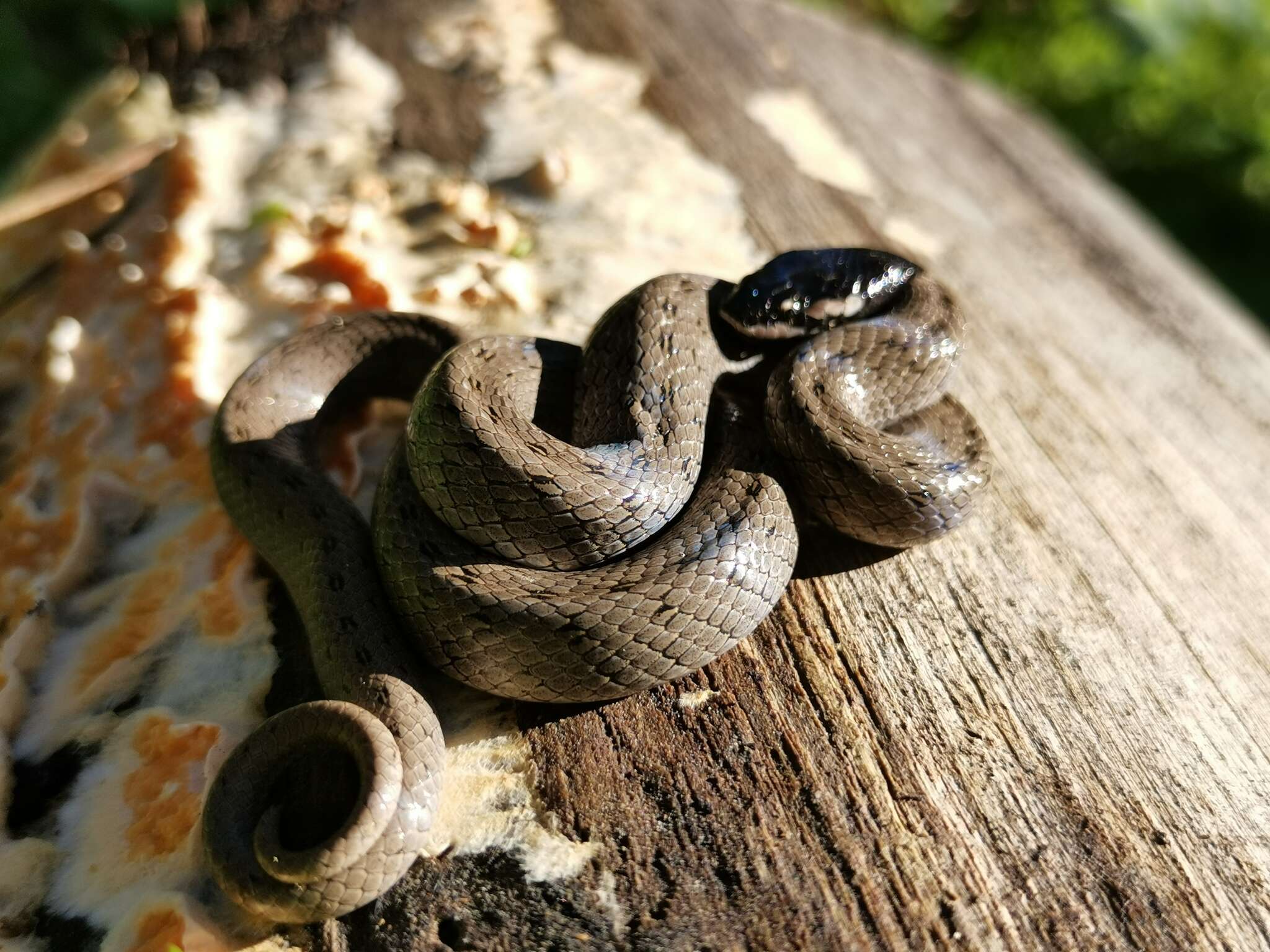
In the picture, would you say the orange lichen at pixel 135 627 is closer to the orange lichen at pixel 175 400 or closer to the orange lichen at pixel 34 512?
the orange lichen at pixel 34 512

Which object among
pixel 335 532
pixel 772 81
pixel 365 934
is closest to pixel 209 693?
pixel 335 532

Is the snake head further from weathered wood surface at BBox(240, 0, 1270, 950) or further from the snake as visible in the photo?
weathered wood surface at BBox(240, 0, 1270, 950)

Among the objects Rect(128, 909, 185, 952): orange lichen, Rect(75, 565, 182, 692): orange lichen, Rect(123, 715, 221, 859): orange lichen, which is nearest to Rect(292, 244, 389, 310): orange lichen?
Rect(75, 565, 182, 692): orange lichen

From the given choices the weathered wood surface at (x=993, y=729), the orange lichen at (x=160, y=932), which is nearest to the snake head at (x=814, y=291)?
the weathered wood surface at (x=993, y=729)

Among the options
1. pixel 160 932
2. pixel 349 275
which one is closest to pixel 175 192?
pixel 349 275

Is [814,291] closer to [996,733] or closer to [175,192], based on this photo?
[996,733]

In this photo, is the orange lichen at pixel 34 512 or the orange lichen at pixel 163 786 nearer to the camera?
the orange lichen at pixel 163 786
